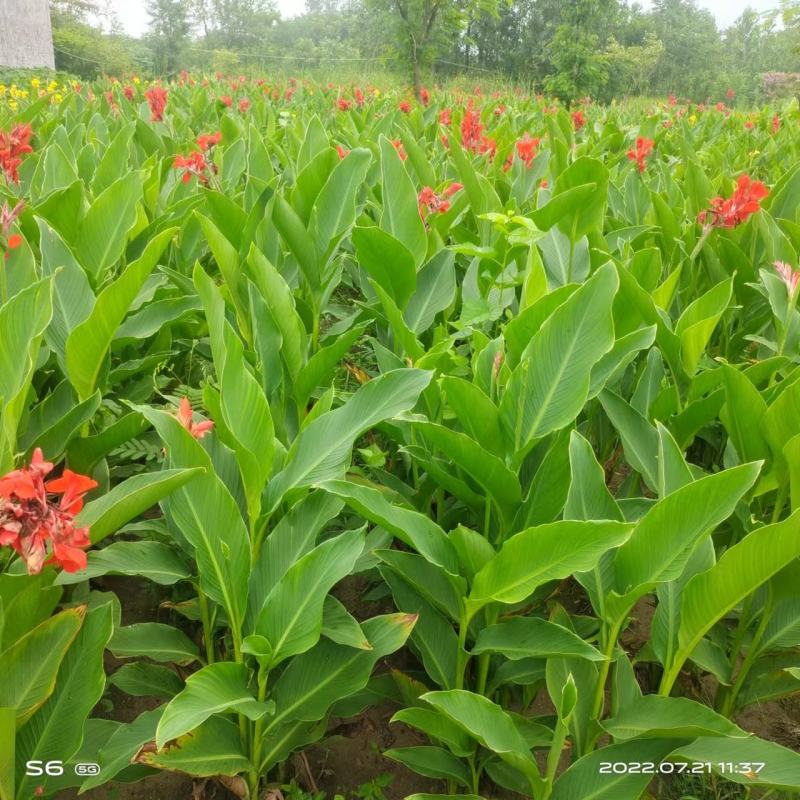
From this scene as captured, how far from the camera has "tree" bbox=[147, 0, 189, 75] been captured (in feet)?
135

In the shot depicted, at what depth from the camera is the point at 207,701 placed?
1078 mm

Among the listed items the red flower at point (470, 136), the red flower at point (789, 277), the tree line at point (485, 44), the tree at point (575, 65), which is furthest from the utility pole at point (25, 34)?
the red flower at point (789, 277)

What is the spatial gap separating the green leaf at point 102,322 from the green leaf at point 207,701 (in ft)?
2.40

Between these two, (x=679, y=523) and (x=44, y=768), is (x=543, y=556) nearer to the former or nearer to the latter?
(x=679, y=523)

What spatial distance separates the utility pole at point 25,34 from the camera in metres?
14.7

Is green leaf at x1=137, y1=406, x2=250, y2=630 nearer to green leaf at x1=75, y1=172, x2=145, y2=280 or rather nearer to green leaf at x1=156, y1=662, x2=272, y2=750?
green leaf at x1=156, y1=662, x2=272, y2=750

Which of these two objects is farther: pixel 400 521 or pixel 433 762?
pixel 433 762

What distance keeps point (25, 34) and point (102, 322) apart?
1783cm

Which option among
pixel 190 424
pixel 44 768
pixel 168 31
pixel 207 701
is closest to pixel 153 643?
pixel 44 768

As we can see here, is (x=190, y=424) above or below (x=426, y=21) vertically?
below

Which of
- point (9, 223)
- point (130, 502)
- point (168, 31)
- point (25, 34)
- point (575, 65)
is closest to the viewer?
point (130, 502)

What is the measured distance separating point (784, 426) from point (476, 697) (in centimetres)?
79

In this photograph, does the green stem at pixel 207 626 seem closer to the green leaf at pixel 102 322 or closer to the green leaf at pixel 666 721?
the green leaf at pixel 102 322

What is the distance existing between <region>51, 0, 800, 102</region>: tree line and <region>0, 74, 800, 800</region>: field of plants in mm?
11052
